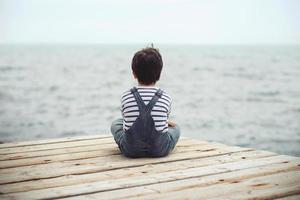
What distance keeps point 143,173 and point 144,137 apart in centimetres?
60

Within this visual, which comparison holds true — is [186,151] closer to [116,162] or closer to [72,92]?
[116,162]

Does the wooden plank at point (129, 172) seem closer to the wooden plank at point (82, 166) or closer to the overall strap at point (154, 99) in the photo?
the wooden plank at point (82, 166)

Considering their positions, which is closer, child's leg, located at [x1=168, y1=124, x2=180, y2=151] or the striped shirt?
the striped shirt

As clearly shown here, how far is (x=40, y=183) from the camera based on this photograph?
2941 millimetres

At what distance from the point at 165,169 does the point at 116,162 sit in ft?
1.54

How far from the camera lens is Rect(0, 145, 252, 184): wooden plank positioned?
317 centimetres

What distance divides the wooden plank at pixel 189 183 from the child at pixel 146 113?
767 mm

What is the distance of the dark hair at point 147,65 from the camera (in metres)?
3.76

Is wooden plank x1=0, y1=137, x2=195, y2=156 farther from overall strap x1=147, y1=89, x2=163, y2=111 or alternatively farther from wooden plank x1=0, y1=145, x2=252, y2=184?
overall strap x1=147, y1=89, x2=163, y2=111

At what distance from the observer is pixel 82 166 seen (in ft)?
11.4

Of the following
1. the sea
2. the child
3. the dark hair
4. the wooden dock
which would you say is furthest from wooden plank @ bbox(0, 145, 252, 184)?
the sea

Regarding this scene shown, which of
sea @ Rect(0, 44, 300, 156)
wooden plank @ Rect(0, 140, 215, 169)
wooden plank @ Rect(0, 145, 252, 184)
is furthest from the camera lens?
sea @ Rect(0, 44, 300, 156)

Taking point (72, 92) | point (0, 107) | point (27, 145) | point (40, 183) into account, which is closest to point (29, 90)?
point (72, 92)

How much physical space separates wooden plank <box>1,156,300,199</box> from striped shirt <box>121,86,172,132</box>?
58cm
